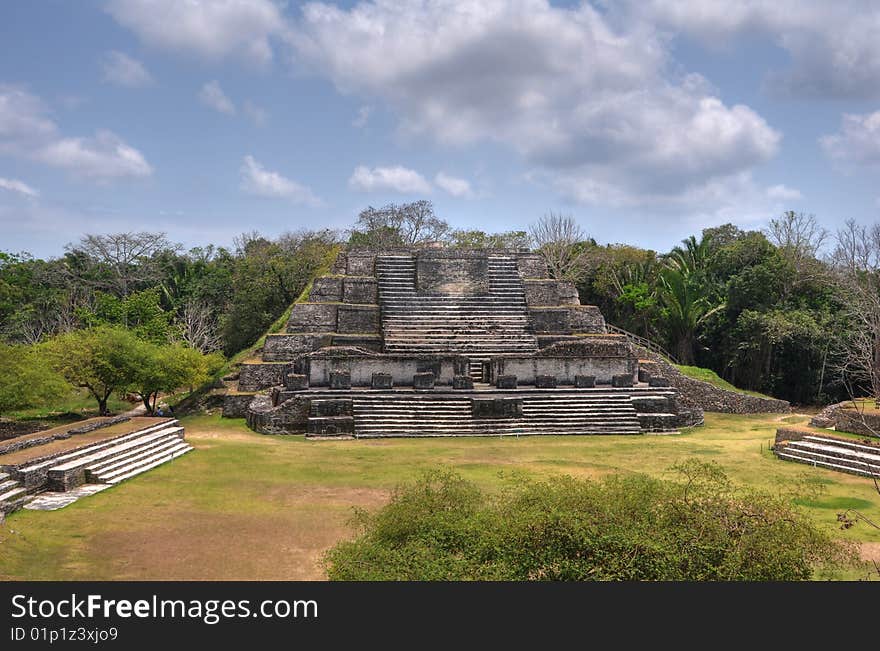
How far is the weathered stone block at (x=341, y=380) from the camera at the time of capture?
16.2 metres

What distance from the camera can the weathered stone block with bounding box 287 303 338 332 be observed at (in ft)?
65.3

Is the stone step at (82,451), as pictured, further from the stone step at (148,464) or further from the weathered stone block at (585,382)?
the weathered stone block at (585,382)

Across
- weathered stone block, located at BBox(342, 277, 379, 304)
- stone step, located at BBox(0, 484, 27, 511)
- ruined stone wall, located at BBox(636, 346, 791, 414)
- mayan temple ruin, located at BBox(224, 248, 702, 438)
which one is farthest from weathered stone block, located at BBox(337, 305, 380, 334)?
stone step, located at BBox(0, 484, 27, 511)

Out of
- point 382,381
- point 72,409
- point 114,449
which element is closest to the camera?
point 114,449

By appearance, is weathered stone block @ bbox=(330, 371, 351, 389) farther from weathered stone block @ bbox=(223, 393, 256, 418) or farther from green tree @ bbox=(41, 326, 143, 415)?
green tree @ bbox=(41, 326, 143, 415)

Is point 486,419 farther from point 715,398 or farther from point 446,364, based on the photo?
point 715,398

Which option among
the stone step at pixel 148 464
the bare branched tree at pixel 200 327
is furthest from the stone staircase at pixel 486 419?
the bare branched tree at pixel 200 327

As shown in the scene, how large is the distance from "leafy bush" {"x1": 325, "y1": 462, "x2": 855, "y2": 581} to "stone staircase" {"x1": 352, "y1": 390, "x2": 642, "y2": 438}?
30.1ft

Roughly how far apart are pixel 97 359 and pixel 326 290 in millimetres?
7609

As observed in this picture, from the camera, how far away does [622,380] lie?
17.2 m

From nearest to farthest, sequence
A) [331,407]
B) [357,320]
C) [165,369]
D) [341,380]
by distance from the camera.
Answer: [331,407] < [341,380] < [165,369] < [357,320]

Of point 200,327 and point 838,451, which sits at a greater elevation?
point 200,327

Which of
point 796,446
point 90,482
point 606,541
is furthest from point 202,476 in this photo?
point 796,446

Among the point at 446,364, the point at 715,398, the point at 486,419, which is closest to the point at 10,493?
the point at 486,419
